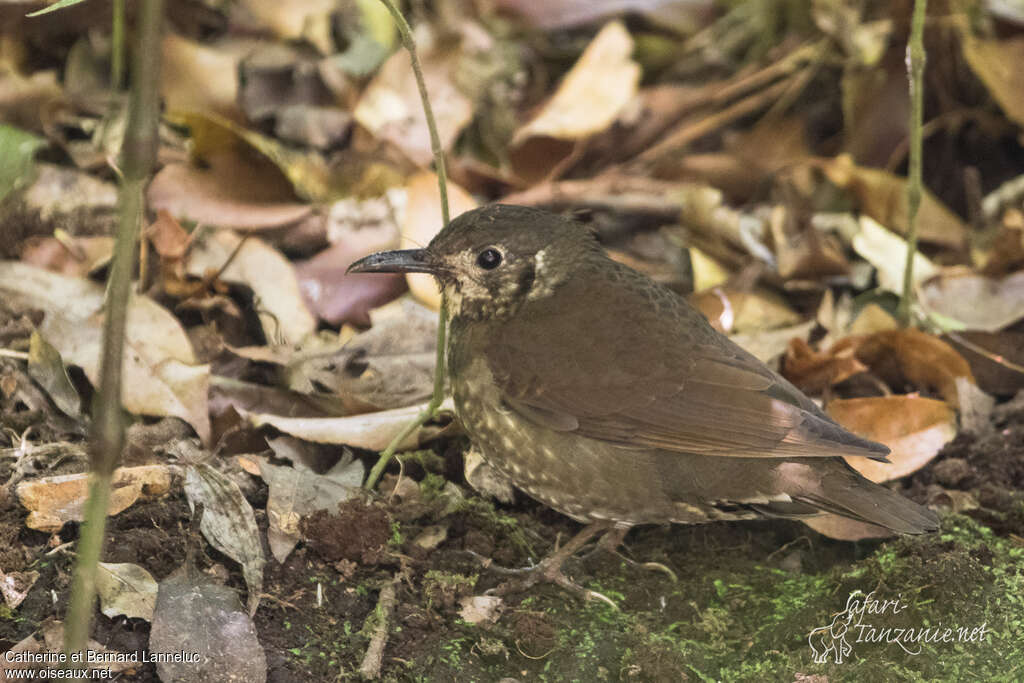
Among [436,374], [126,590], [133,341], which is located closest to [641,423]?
[436,374]

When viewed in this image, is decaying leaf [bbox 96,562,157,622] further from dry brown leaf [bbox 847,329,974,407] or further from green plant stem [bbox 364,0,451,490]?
dry brown leaf [bbox 847,329,974,407]

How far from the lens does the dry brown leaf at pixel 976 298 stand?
4.57 metres

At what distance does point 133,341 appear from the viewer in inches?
153

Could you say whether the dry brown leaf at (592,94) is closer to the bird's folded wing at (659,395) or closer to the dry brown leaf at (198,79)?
the dry brown leaf at (198,79)

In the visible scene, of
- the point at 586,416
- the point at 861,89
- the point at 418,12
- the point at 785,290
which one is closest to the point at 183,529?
the point at 586,416

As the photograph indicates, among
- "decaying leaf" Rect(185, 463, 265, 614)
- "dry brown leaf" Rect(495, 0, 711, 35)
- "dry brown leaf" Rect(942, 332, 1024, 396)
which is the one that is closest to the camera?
"decaying leaf" Rect(185, 463, 265, 614)

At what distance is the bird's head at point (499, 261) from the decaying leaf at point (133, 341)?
2.24 feet

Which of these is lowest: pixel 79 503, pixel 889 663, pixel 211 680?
pixel 889 663

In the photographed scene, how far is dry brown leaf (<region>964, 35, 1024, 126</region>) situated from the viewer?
218 inches

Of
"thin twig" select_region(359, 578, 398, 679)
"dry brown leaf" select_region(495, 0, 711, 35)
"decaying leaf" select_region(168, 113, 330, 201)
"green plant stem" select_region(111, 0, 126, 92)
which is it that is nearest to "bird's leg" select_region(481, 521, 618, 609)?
"thin twig" select_region(359, 578, 398, 679)

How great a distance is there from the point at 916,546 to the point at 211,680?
211 centimetres

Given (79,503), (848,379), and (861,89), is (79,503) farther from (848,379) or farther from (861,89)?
(861,89)

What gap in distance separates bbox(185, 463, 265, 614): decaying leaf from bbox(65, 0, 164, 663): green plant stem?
Result: 95 centimetres

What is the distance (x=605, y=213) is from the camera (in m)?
5.39
